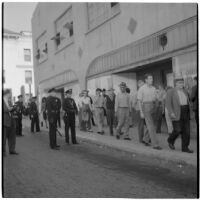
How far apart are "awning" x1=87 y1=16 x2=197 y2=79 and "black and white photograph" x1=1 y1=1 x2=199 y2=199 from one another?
0.09 feet

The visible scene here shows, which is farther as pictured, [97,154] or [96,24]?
[96,24]

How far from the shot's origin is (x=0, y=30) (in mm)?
3723

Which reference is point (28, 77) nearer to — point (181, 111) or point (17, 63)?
point (17, 63)

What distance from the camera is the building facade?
23.5 feet

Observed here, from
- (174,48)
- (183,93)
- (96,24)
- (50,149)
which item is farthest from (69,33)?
(183,93)

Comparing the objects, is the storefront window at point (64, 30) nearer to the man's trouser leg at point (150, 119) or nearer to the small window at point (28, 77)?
the man's trouser leg at point (150, 119)

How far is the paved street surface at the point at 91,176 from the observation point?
3.78m

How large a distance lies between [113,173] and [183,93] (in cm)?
201

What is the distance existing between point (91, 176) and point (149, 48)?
192 inches

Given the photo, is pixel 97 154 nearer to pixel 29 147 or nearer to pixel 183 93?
pixel 29 147

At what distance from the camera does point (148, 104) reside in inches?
248

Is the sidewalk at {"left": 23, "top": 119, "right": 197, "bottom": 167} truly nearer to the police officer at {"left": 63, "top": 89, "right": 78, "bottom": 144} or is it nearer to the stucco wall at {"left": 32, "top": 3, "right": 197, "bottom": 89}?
the police officer at {"left": 63, "top": 89, "right": 78, "bottom": 144}

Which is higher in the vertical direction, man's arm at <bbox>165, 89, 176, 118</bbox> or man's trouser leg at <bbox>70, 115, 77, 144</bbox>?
man's arm at <bbox>165, 89, 176, 118</bbox>

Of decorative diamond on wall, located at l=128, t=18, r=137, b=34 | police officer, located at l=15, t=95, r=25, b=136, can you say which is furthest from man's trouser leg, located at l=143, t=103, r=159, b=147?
decorative diamond on wall, located at l=128, t=18, r=137, b=34
